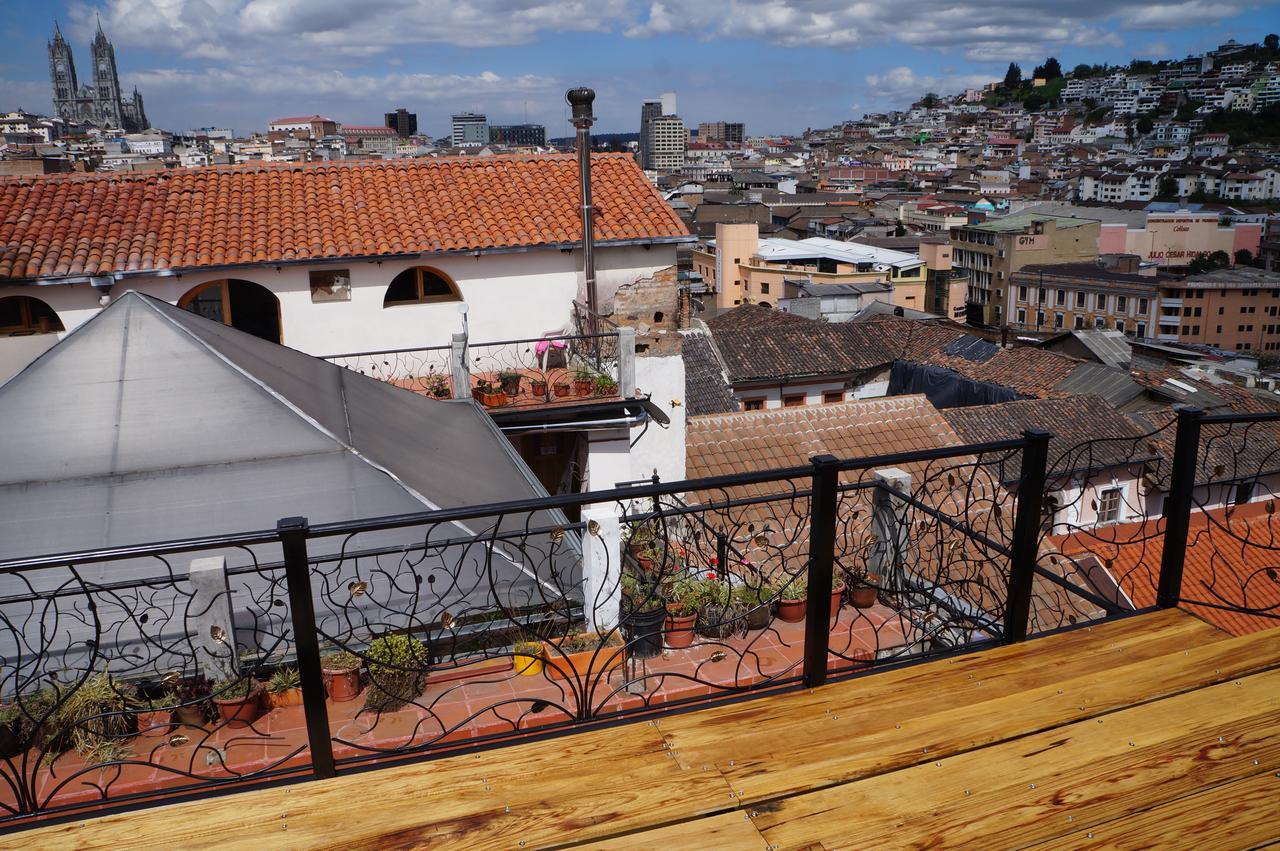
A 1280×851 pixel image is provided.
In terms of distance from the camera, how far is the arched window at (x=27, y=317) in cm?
1188

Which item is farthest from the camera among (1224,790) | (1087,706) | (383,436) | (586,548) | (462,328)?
(462,328)

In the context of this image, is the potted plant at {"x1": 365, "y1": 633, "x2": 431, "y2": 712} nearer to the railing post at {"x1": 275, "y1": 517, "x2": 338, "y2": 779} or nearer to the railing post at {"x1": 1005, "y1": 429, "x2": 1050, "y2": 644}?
the railing post at {"x1": 275, "y1": 517, "x2": 338, "y2": 779}

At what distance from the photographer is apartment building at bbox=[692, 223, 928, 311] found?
52938 millimetres

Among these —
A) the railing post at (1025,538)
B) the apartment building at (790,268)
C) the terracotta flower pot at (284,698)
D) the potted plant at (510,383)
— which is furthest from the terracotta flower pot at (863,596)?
the apartment building at (790,268)

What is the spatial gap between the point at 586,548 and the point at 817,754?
10.0 ft

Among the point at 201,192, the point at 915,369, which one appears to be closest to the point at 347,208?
the point at 201,192

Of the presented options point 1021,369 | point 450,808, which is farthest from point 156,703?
point 1021,369

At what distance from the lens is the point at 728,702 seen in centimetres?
314

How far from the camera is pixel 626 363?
11.9 m

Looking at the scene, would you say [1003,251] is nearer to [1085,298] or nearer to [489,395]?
[1085,298]

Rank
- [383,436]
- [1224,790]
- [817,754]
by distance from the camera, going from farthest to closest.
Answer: [383,436] → [817,754] → [1224,790]

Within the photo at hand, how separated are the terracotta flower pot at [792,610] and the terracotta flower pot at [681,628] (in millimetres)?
686

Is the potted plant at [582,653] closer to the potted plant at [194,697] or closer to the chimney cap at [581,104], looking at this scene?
the potted plant at [194,697]

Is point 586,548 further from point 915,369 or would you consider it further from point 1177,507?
point 915,369
